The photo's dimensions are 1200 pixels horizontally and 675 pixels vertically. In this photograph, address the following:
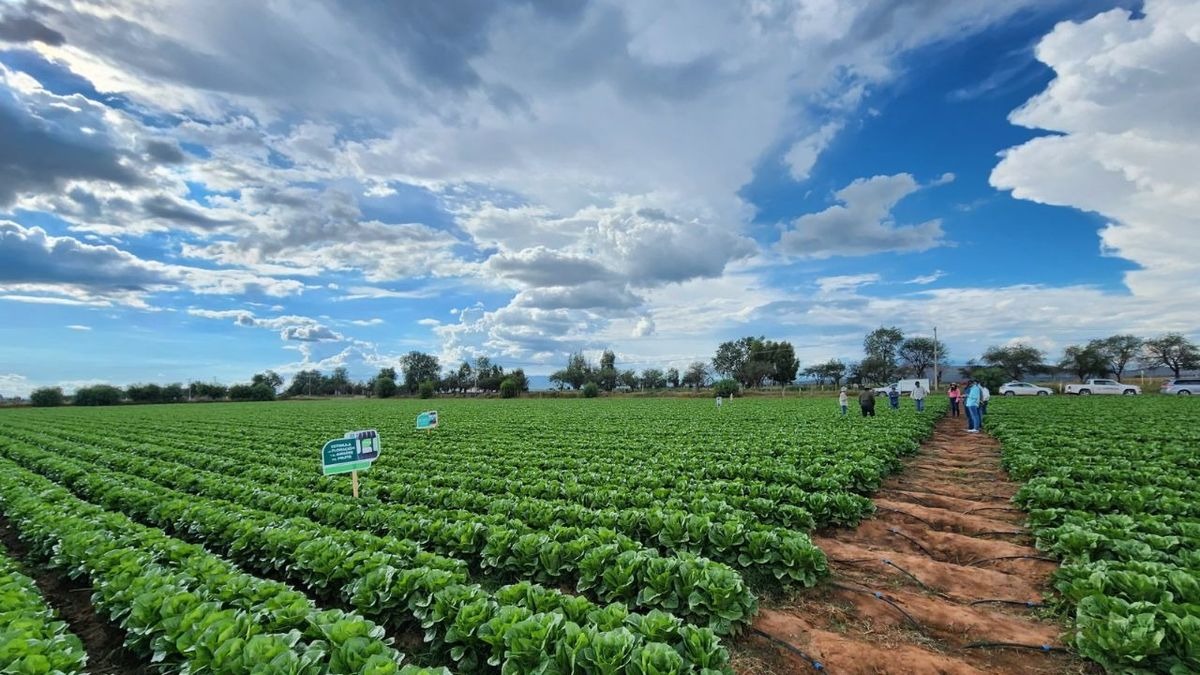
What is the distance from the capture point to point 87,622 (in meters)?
6.91

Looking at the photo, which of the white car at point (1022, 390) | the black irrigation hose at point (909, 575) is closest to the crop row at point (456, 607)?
the black irrigation hose at point (909, 575)

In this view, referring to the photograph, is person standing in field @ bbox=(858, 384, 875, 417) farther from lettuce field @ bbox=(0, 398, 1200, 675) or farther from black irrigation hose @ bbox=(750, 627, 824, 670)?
black irrigation hose @ bbox=(750, 627, 824, 670)

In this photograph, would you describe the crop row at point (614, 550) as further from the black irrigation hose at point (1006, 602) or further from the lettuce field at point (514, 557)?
the black irrigation hose at point (1006, 602)

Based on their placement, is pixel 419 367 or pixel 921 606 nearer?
pixel 921 606

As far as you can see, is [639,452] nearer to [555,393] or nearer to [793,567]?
[793,567]

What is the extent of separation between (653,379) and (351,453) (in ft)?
456

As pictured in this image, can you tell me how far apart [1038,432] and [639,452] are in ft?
50.0

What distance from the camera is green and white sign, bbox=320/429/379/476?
11180mm

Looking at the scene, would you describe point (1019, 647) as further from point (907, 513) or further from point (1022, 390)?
point (1022, 390)

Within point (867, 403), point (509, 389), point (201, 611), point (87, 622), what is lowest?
point (87, 622)

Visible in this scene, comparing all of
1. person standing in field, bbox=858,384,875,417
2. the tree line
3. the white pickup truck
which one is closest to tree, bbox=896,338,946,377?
the tree line

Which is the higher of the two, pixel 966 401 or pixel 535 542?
pixel 966 401

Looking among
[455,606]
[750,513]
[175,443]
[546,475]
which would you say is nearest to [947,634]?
[750,513]

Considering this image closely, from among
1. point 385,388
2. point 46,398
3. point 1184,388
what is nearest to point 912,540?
point 1184,388
